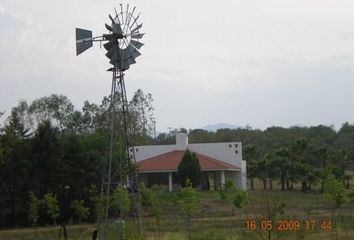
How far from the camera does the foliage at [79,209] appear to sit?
33616 millimetres

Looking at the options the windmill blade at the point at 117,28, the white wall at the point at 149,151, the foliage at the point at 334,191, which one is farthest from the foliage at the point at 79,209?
the windmill blade at the point at 117,28

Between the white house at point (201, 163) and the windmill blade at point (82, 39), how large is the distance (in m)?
30.9

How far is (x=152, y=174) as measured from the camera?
167ft

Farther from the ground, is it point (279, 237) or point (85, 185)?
point (85, 185)

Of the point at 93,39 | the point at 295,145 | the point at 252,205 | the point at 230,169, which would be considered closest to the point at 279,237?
the point at 93,39

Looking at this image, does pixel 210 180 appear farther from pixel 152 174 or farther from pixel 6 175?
pixel 6 175

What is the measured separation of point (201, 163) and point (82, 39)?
32497mm

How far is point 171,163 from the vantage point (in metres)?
48.9

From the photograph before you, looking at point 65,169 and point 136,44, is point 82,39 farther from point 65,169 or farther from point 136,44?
point 65,169

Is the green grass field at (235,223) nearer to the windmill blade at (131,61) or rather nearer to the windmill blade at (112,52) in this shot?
the windmill blade at (131,61)

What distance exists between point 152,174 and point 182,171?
19.1 feet

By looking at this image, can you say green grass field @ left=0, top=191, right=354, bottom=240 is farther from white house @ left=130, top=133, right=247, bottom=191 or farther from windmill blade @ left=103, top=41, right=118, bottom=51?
windmill blade @ left=103, top=41, right=118, bottom=51

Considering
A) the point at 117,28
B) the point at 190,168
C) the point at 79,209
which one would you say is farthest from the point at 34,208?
the point at 117,28

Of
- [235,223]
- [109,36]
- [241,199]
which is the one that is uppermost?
[109,36]
